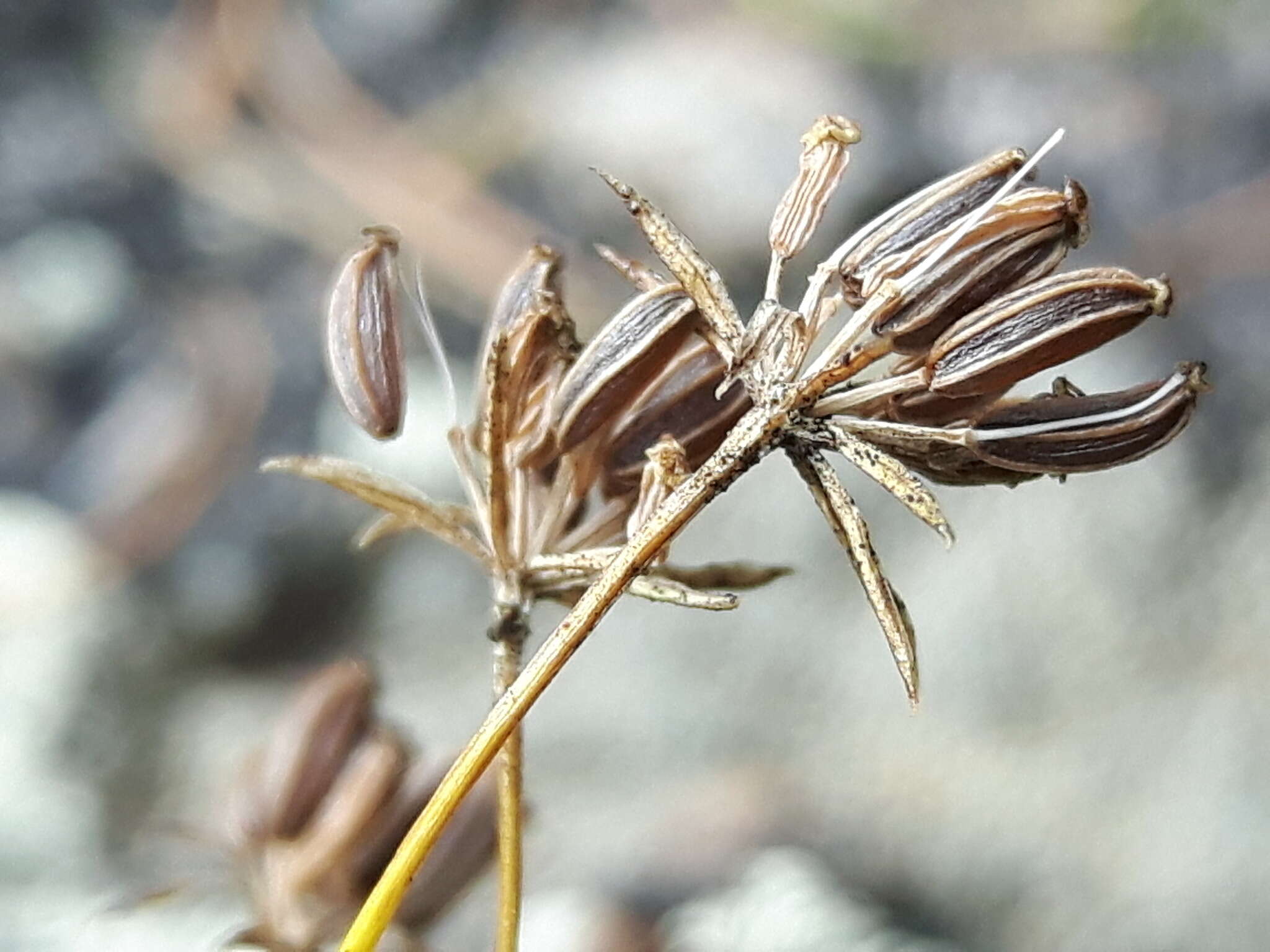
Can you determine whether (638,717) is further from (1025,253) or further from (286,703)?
(1025,253)

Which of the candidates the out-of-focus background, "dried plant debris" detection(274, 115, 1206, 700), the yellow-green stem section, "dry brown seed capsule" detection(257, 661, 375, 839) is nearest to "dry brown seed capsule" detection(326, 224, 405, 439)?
"dried plant debris" detection(274, 115, 1206, 700)

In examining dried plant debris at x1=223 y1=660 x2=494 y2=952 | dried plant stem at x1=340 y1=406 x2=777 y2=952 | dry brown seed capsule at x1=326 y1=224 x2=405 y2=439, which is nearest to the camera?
dried plant stem at x1=340 y1=406 x2=777 y2=952

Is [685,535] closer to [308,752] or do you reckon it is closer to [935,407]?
[308,752]


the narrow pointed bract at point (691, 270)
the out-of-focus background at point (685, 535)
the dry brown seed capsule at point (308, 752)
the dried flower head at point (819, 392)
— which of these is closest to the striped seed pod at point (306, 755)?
the dry brown seed capsule at point (308, 752)

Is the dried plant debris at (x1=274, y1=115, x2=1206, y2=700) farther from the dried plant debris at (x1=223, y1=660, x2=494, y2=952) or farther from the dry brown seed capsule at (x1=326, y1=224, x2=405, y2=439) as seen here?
the dried plant debris at (x1=223, y1=660, x2=494, y2=952)

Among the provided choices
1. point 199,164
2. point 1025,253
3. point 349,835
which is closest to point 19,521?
point 199,164

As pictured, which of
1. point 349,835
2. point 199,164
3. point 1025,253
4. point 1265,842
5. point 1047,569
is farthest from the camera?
point 199,164

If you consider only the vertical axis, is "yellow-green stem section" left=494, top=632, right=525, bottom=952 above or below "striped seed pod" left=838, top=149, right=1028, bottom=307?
below
